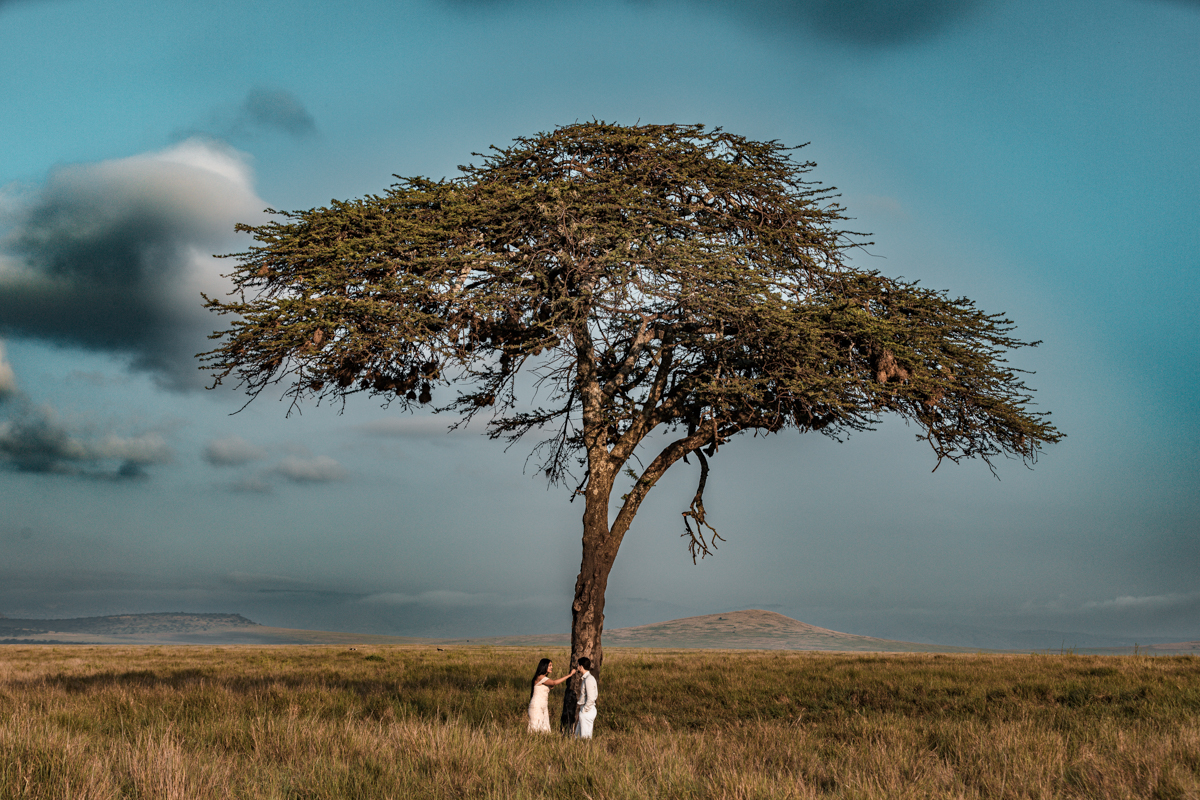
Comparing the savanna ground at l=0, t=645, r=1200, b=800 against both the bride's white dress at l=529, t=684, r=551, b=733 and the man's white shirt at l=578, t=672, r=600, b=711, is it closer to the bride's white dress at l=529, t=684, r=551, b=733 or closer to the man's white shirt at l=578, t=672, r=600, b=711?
the bride's white dress at l=529, t=684, r=551, b=733

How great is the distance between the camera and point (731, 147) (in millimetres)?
18094

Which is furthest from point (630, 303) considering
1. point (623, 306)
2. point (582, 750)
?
point (582, 750)

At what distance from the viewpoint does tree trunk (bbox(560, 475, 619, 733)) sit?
50.4 ft

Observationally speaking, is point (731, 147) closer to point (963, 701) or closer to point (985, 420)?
point (985, 420)

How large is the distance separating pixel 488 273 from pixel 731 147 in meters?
6.53

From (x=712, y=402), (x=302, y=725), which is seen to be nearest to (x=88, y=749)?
(x=302, y=725)

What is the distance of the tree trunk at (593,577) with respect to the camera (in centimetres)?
1538

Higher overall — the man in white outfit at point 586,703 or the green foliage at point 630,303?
the green foliage at point 630,303

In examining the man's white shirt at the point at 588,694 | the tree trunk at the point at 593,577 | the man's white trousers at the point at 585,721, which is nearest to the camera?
the man's white trousers at the point at 585,721

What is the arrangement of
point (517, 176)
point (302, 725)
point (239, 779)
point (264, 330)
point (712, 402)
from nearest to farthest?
point (239, 779)
point (302, 725)
point (264, 330)
point (712, 402)
point (517, 176)

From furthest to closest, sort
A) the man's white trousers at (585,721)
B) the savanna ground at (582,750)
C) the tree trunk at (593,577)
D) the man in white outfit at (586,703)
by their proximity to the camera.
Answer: the tree trunk at (593,577), the man in white outfit at (586,703), the man's white trousers at (585,721), the savanna ground at (582,750)

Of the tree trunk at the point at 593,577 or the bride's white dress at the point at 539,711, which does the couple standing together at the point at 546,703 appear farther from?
the tree trunk at the point at 593,577

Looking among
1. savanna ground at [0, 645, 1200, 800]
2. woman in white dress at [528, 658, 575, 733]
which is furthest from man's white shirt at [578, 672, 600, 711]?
savanna ground at [0, 645, 1200, 800]

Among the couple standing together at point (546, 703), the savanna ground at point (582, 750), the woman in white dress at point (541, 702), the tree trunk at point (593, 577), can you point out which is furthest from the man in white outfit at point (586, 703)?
the tree trunk at point (593, 577)
